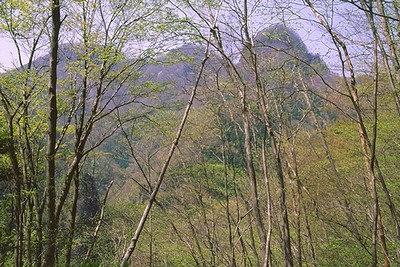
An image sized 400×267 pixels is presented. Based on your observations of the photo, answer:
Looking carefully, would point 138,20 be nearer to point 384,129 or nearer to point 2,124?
point 2,124

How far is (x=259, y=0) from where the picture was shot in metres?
4.12

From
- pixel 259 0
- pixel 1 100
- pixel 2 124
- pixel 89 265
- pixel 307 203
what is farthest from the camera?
pixel 307 203

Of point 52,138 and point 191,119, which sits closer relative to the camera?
point 52,138

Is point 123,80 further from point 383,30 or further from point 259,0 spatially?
point 383,30

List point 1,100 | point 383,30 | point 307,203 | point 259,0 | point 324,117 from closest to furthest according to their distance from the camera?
point 259,0, point 1,100, point 383,30, point 307,203, point 324,117

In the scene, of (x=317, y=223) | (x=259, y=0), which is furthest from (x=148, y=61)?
(x=317, y=223)

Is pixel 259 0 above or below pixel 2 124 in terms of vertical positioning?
above

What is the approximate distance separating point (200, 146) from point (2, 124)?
163 inches

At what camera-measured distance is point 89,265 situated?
2.96 m

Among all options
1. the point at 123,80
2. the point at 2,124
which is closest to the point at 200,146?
the point at 123,80

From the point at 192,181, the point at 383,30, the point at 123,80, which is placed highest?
the point at 383,30

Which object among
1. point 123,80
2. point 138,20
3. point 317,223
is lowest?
point 317,223

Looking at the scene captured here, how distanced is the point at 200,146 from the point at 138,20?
3.70 meters

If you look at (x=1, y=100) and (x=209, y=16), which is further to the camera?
(x=1, y=100)
